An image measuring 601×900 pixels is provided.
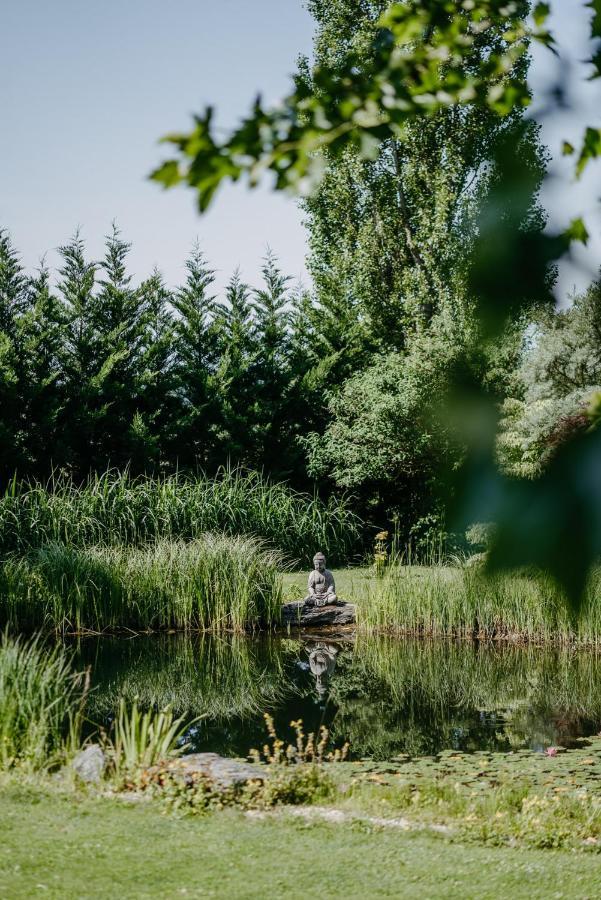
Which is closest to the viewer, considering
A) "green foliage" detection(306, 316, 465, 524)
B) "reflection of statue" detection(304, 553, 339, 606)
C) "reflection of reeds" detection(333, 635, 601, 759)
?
"reflection of reeds" detection(333, 635, 601, 759)

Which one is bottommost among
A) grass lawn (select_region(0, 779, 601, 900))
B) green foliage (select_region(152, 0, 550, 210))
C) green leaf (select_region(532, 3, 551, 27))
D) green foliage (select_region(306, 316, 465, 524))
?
grass lawn (select_region(0, 779, 601, 900))

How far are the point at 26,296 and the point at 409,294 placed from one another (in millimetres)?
7727

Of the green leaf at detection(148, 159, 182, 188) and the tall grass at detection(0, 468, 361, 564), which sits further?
the tall grass at detection(0, 468, 361, 564)

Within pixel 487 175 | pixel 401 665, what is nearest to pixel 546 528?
pixel 487 175

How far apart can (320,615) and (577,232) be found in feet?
40.5

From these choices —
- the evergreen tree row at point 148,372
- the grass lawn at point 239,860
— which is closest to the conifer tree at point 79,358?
the evergreen tree row at point 148,372

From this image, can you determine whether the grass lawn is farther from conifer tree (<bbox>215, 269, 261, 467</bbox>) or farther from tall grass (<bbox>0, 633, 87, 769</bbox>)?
conifer tree (<bbox>215, 269, 261, 467</bbox>)

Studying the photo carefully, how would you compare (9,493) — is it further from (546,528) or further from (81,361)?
(546,528)

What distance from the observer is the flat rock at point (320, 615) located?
13016 millimetres

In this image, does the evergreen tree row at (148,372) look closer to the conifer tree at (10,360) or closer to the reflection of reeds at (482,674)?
the conifer tree at (10,360)

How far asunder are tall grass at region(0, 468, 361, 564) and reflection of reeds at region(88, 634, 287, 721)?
2.41 m

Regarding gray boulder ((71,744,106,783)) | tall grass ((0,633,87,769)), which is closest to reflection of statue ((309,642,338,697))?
tall grass ((0,633,87,769))

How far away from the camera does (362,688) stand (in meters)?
9.70

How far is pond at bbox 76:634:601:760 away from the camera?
7918 mm
